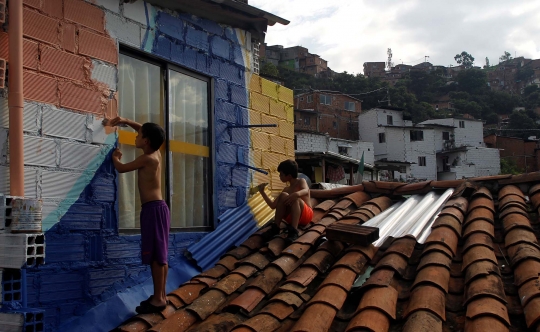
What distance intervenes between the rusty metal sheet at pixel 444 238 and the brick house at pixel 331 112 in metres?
46.9

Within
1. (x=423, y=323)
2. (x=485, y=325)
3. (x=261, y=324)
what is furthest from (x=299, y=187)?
(x=485, y=325)

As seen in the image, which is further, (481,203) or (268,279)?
(481,203)

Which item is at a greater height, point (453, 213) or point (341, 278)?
point (453, 213)

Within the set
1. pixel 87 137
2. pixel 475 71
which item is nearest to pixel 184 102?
pixel 87 137

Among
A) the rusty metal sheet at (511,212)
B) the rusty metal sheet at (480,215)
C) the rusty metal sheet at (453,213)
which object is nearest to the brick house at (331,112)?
the rusty metal sheet at (453,213)

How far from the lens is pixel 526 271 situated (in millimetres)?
3871

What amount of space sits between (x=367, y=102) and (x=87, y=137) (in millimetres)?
62713

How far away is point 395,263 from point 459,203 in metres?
1.73

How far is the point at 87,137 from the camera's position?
15.0 feet

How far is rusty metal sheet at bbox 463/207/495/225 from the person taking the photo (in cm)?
515

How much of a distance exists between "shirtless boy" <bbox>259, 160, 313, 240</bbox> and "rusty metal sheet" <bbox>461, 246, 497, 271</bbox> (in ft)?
6.08

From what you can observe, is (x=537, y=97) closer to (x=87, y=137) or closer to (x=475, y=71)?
(x=475, y=71)

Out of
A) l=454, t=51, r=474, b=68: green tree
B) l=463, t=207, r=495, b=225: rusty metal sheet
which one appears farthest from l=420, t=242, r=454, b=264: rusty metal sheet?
l=454, t=51, r=474, b=68: green tree

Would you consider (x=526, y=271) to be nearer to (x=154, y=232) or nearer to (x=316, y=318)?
(x=316, y=318)
